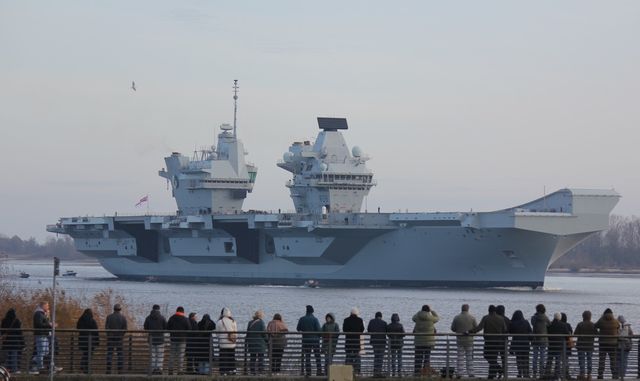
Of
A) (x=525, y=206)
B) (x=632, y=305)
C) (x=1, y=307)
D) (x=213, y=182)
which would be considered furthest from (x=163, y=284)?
(x=1, y=307)

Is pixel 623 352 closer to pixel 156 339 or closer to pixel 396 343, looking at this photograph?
pixel 396 343

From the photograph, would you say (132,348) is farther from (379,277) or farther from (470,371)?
(379,277)

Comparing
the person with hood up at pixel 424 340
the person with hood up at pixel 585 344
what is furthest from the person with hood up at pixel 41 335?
the person with hood up at pixel 585 344

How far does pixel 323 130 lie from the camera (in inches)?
3189

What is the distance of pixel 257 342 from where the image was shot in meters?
19.2

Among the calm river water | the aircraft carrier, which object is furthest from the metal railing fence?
the aircraft carrier

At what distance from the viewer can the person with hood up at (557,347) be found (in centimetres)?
1936

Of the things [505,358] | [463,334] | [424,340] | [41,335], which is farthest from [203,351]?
[505,358]

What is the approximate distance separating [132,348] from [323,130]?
61.4m

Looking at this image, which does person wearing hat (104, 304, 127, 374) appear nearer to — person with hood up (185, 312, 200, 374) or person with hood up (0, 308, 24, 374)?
person with hood up (185, 312, 200, 374)

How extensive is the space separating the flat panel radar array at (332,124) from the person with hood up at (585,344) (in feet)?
200

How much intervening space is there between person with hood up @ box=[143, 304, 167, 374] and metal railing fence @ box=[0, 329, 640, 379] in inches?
0.6

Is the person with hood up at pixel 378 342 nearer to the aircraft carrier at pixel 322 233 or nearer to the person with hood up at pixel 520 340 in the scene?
the person with hood up at pixel 520 340

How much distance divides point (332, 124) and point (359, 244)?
11765 millimetres
